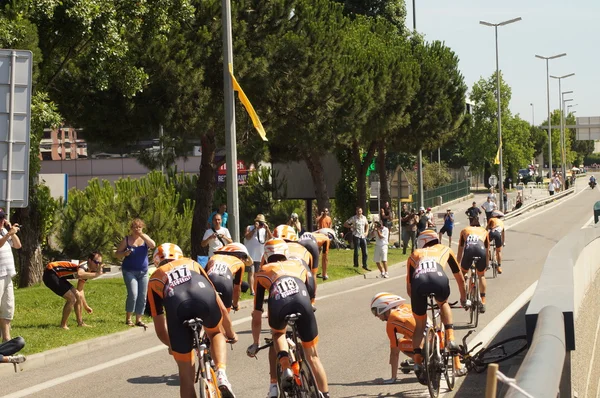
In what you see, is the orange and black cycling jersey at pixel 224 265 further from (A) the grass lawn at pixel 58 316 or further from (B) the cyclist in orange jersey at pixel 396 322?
(A) the grass lawn at pixel 58 316

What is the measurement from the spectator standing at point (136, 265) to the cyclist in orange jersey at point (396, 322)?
18.0 feet

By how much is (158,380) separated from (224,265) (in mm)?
1564

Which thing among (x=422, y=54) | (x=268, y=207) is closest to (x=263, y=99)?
(x=268, y=207)

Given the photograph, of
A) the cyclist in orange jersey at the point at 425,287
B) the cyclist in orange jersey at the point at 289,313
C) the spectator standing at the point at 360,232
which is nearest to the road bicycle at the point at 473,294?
the cyclist in orange jersey at the point at 425,287

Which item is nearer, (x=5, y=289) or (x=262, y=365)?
(x=262, y=365)

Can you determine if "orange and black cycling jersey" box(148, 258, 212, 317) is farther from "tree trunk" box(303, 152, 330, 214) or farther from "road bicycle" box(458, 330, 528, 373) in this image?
"tree trunk" box(303, 152, 330, 214)

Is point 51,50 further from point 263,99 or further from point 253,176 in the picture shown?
point 253,176

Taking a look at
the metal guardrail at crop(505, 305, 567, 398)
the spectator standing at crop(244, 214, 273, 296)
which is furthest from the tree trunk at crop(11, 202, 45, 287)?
the metal guardrail at crop(505, 305, 567, 398)

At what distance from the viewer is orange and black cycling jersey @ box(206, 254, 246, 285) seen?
1223 centimetres

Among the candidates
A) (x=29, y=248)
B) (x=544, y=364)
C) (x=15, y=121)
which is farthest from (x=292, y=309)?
(x=29, y=248)

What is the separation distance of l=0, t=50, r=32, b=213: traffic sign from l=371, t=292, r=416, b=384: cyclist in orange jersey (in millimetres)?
5713

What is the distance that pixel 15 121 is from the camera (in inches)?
572

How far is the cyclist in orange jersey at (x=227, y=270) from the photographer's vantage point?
39.8 ft

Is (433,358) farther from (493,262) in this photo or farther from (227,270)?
(493,262)
